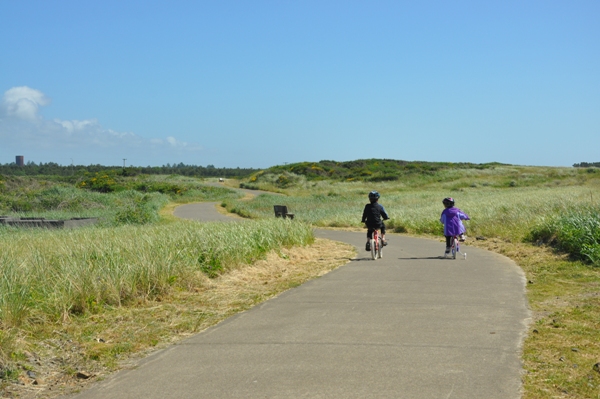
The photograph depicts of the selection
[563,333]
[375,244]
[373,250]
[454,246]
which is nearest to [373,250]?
[373,250]

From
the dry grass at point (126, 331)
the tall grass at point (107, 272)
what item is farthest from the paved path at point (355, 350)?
the tall grass at point (107, 272)

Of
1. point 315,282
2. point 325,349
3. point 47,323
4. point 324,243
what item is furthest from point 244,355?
point 324,243

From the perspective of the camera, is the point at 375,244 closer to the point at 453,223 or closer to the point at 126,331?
the point at 453,223

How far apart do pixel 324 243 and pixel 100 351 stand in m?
14.3

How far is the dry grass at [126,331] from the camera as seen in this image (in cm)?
606

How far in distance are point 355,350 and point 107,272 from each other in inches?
172

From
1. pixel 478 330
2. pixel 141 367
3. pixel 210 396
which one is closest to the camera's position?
pixel 210 396

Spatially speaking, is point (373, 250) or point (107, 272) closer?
point (107, 272)

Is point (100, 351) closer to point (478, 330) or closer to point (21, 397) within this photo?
point (21, 397)

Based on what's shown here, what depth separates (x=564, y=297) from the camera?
10.2 meters

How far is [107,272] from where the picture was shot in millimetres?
9438

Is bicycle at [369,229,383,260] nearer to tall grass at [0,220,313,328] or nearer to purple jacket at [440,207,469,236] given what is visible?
purple jacket at [440,207,469,236]

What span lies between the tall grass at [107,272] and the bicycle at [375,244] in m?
3.34

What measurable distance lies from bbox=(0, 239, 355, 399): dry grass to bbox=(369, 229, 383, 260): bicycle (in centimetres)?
349
